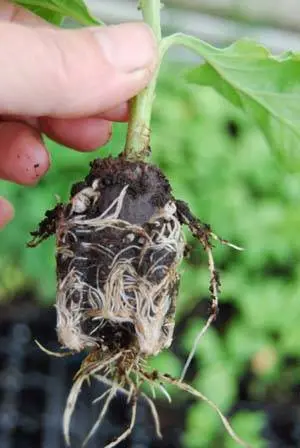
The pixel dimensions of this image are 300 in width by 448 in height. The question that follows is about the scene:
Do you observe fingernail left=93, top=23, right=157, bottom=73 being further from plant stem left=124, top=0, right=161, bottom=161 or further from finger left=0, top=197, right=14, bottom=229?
finger left=0, top=197, right=14, bottom=229

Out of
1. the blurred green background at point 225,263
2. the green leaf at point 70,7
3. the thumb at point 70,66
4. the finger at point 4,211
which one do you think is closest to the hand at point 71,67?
the thumb at point 70,66

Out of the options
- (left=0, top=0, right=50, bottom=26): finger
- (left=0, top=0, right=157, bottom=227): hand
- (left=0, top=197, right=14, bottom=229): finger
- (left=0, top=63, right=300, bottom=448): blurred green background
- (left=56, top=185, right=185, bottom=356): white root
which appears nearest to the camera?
(left=0, top=0, right=157, bottom=227): hand

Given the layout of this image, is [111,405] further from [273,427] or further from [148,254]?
[148,254]

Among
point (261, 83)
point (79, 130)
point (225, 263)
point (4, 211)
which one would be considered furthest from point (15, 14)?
point (225, 263)

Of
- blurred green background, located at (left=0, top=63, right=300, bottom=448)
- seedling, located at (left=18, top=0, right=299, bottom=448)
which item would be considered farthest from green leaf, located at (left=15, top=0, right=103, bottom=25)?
blurred green background, located at (left=0, top=63, right=300, bottom=448)

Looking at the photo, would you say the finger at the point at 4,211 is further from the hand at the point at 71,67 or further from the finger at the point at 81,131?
the hand at the point at 71,67
